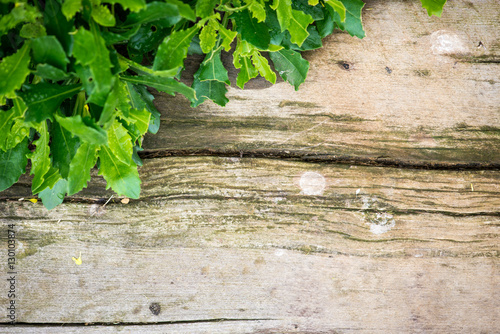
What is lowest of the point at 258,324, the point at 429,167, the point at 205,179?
the point at 258,324

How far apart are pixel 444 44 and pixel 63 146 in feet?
7.01

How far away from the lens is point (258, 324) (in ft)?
6.75

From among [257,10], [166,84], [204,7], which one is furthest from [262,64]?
[166,84]

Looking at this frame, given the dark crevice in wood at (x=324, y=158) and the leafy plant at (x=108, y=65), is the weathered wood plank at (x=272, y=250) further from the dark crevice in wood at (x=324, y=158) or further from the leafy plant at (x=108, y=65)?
the leafy plant at (x=108, y=65)

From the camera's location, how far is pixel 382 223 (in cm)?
204

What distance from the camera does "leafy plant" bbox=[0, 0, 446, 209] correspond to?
1.18 m

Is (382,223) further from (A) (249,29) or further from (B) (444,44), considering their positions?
(A) (249,29)

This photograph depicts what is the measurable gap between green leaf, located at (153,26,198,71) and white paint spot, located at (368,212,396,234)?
1434 millimetres

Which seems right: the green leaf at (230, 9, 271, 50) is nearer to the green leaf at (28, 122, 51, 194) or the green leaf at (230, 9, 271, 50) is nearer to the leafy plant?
the leafy plant

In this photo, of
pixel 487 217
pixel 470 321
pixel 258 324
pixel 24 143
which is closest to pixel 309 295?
pixel 258 324

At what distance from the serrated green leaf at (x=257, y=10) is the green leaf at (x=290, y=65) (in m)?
0.30

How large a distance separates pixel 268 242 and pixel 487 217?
53.0 inches

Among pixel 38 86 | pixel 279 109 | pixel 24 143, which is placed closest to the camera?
pixel 38 86

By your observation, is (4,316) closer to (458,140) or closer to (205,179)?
(205,179)
